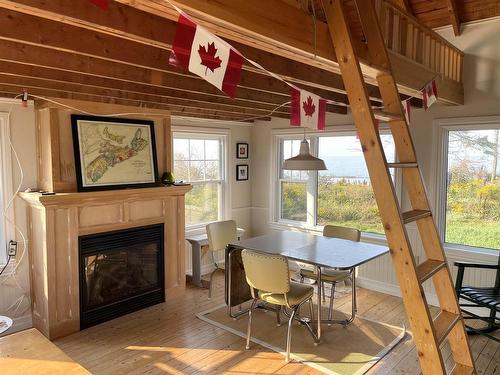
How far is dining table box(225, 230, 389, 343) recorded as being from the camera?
3480 mm

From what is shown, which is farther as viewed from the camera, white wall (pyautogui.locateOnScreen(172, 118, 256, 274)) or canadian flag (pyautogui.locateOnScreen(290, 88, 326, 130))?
white wall (pyautogui.locateOnScreen(172, 118, 256, 274))

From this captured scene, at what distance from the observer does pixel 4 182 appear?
381 cm

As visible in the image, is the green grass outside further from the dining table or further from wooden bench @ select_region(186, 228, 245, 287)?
wooden bench @ select_region(186, 228, 245, 287)

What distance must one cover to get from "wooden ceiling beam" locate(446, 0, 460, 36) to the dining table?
237 cm

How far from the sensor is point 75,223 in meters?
3.77

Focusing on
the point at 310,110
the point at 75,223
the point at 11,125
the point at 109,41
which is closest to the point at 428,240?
the point at 310,110

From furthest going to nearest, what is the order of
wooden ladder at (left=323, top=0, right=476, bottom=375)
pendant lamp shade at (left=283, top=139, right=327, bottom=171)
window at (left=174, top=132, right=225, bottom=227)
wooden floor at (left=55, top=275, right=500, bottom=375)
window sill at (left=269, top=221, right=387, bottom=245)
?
window at (left=174, top=132, right=225, bottom=227) < window sill at (left=269, top=221, right=387, bottom=245) < pendant lamp shade at (left=283, top=139, right=327, bottom=171) < wooden floor at (left=55, top=275, right=500, bottom=375) < wooden ladder at (left=323, top=0, right=476, bottom=375)

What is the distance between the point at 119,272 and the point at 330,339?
2.31m

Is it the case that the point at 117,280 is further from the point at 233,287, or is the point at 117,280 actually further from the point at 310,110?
the point at 310,110

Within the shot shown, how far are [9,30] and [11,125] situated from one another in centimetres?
221

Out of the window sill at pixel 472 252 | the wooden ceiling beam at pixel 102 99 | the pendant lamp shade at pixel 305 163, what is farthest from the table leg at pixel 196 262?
the window sill at pixel 472 252

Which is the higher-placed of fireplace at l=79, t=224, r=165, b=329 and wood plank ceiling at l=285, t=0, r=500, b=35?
wood plank ceiling at l=285, t=0, r=500, b=35

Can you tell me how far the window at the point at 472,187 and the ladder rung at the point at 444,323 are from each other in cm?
273

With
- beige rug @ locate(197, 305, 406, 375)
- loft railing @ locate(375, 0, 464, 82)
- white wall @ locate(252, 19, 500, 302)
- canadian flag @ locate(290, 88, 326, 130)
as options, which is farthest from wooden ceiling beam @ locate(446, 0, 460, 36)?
beige rug @ locate(197, 305, 406, 375)
